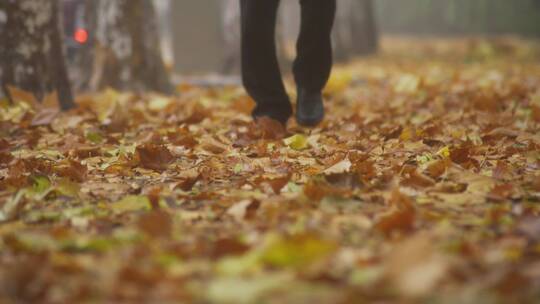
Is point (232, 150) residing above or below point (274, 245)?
below

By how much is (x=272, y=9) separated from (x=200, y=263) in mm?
2355

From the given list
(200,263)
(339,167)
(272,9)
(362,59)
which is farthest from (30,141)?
(362,59)

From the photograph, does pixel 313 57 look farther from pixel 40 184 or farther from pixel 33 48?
pixel 33 48

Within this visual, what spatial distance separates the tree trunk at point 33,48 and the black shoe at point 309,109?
209 centimetres

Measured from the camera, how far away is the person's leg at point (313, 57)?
3.90m

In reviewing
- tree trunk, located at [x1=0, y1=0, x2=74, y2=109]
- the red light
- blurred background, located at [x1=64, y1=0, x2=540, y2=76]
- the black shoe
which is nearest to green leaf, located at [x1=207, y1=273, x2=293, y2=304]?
the black shoe

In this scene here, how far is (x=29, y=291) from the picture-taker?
62.9 inches

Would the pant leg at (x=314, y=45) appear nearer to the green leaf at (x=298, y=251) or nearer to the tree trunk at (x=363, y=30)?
the green leaf at (x=298, y=251)

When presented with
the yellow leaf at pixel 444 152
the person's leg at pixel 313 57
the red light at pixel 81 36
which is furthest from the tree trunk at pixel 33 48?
the yellow leaf at pixel 444 152

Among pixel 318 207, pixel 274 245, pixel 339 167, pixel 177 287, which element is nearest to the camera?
pixel 177 287

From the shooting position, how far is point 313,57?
158 inches

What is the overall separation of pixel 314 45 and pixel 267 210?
1927 millimetres

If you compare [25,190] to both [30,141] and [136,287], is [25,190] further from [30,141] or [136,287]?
[30,141]

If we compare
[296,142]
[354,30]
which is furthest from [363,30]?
[296,142]
